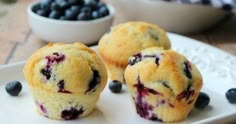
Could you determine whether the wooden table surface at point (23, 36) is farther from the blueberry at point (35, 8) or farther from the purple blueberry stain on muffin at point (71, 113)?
the purple blueberry stain on muffin at point (71, 113)

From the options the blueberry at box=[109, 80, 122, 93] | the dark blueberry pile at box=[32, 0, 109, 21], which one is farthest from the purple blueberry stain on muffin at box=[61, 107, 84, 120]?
the dark blueberry pile at box=[32, 0, 109, 21]

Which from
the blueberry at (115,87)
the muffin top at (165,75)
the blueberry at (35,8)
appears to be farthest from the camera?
the blueberry at (35,8)

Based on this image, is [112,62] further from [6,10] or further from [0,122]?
[6,10]

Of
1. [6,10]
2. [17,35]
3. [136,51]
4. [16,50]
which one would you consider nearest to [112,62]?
[136,51]

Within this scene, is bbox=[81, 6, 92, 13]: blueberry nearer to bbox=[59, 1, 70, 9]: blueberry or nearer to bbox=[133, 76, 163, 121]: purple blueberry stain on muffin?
bbox=[59, 1, 70, 9]: blueberry

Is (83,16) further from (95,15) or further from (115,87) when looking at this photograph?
(115,87)

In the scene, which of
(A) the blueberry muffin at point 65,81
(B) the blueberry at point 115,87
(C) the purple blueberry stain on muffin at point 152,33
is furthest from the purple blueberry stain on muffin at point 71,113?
(C) the purple blueberry stain on muffin at point 152,33

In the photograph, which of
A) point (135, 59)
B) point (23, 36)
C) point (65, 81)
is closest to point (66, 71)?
point (65, 81)
